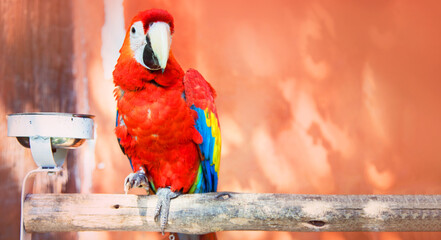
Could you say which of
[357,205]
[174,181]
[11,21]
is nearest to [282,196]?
[357,205]

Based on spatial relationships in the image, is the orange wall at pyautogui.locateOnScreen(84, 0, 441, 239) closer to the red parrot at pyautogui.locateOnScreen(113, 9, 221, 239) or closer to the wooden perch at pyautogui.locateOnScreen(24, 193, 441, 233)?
the red parrot at pyautogui.locateOnScreen(113, 9, 221, 239)

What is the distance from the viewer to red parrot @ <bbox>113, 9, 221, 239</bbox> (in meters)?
1.41

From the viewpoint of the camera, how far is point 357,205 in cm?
130

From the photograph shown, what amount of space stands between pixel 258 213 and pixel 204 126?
468mm

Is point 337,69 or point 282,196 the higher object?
point 337,69

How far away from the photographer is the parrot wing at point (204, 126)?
157cm

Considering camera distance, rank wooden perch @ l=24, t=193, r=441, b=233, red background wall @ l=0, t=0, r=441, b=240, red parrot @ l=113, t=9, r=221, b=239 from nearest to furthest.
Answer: wooden perch @ l=24, t=193, r=441, b=233 → red parrot @ l=113, t=9, r=221, b=239 → red background wall @ l=0, t=0, r=441, b=240

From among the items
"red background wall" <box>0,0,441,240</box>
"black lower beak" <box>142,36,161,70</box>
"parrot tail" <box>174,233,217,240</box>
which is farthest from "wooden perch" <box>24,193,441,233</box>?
"red background wall" <box>0,0,441,240</box>

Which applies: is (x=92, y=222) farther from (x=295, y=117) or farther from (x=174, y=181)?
(x=295, y=117)

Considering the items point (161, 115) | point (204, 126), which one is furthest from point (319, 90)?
point (161, 115)

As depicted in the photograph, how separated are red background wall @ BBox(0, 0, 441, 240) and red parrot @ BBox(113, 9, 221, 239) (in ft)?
2.66

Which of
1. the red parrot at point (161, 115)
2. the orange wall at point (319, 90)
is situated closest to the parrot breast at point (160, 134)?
the red parrot at point (161, 115)

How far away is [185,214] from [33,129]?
2.38ft

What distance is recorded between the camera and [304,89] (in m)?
2.43
